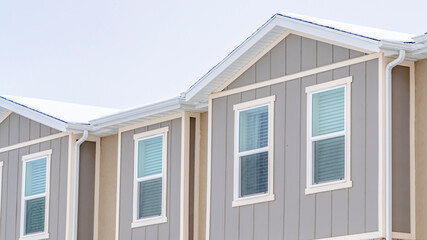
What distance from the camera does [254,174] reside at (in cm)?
2061

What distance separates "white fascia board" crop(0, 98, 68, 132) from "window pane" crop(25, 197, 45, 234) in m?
1.69

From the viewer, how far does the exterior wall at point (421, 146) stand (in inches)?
715

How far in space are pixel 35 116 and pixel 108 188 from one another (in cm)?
229

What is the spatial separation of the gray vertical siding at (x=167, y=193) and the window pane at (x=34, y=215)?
7.40ft

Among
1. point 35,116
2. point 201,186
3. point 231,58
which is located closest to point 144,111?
point 201,186

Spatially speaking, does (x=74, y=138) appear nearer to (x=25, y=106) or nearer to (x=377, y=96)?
(x=25, y=106)

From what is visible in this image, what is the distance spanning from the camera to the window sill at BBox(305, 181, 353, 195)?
1856cm

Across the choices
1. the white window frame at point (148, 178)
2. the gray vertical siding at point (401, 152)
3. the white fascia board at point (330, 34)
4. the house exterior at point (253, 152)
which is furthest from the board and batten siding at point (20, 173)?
the gray vertical siding at point (401, 152)

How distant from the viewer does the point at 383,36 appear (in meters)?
18.8

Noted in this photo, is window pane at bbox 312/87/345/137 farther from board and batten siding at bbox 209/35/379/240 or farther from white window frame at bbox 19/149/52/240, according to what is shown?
white window frame at bbox 19/149/52/240

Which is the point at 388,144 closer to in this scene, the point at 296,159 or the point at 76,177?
the point at 296,159

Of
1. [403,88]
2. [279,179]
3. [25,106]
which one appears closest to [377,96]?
[403,88]

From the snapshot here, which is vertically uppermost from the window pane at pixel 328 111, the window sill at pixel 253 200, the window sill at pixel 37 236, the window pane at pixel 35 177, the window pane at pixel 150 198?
the window pane at pixel 35 177

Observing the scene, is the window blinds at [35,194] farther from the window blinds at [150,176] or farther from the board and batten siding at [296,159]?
the board and batten siding at [296,159]
